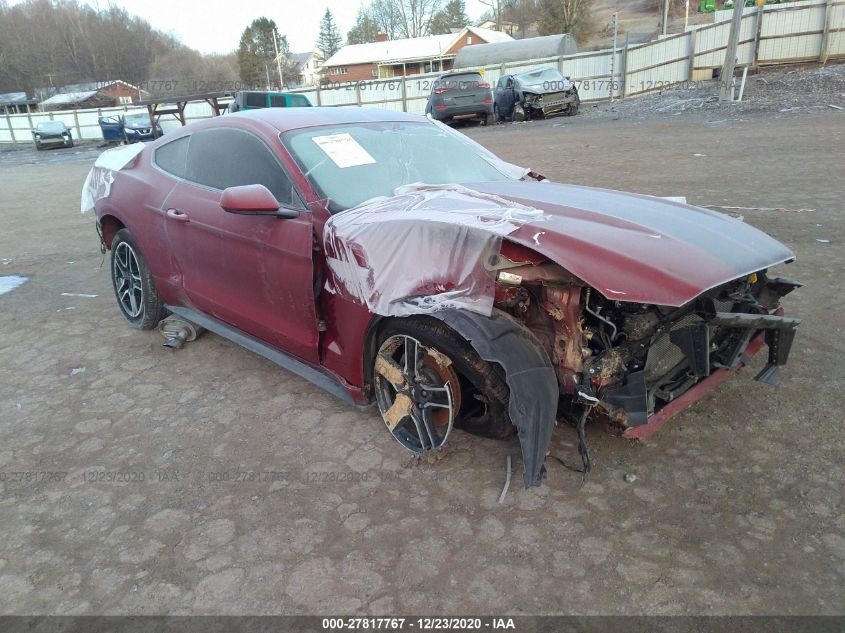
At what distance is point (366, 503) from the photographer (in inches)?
104

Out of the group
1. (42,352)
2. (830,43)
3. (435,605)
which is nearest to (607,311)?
(435,605)

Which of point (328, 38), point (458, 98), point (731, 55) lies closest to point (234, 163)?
point (731, 55)

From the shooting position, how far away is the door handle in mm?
3824

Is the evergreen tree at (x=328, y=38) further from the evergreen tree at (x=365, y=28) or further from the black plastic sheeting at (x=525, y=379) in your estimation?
the black plastic sheeting at (x=525, y=379)

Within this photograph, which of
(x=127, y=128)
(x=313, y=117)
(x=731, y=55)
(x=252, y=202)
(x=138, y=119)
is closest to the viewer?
(x=252, y=202)

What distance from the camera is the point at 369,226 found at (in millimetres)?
2775

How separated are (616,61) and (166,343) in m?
23.0

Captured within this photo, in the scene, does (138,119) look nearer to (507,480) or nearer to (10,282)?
(10,282)

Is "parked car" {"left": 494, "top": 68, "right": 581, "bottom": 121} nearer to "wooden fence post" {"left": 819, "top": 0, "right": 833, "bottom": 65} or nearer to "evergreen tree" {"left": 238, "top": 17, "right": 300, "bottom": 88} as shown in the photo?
"wooden fence post" {"left": 819, "top": 0, "right": 833, "bottom": 65}

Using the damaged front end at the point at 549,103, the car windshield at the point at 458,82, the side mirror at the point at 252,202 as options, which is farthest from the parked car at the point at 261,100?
the side mirror at the point at 252,202

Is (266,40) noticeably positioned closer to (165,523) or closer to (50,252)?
(50,252)

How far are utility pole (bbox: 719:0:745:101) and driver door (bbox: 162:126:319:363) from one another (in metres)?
16.3

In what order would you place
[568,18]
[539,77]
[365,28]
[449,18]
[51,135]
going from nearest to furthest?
[539,77], [51,135], [568,18], [449,18], [365,28]

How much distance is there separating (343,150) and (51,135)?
102ft
